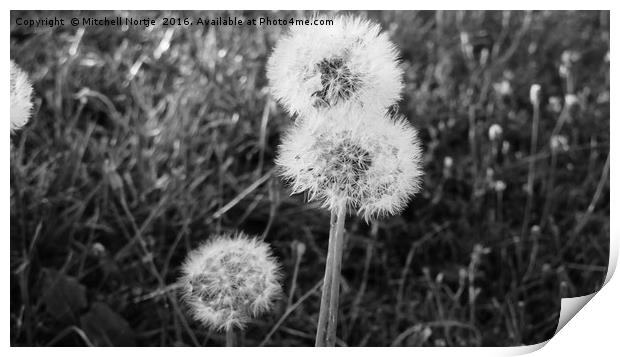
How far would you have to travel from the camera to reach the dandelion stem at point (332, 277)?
67 centimetres

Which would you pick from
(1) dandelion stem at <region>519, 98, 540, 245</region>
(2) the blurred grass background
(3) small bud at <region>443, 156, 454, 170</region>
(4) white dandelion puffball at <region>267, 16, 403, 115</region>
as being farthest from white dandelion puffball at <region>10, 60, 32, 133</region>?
(1) dandelion stem at <region>519, 98, 540, 245</region>

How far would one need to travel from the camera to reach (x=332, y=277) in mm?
702

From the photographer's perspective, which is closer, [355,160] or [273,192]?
[355,160]

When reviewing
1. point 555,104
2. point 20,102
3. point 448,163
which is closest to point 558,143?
point 555,104

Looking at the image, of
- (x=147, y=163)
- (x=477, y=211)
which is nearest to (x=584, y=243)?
(x=477, y=211)

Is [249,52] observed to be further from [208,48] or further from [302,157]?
[302,157]

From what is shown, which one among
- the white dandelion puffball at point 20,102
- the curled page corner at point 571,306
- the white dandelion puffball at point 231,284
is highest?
the white dandelion puffball at point 20,102

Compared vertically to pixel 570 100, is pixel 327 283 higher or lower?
lower

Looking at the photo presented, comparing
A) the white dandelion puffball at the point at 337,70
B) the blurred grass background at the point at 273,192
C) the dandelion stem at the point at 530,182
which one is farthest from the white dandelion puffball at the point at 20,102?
the dandelion stem at the point at 530,182

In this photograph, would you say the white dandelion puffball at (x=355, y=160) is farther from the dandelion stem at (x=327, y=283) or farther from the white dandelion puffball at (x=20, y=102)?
the white dandelion puffball at (x=20, y=102)

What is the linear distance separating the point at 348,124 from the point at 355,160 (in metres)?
0.03

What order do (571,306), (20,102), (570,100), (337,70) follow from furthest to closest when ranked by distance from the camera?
(570,100) < (571,306) < (20,102) < (337,70)

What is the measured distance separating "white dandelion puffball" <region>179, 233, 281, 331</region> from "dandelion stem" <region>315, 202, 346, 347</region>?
3.1 inches

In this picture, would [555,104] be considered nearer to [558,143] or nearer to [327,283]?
[558,143]
